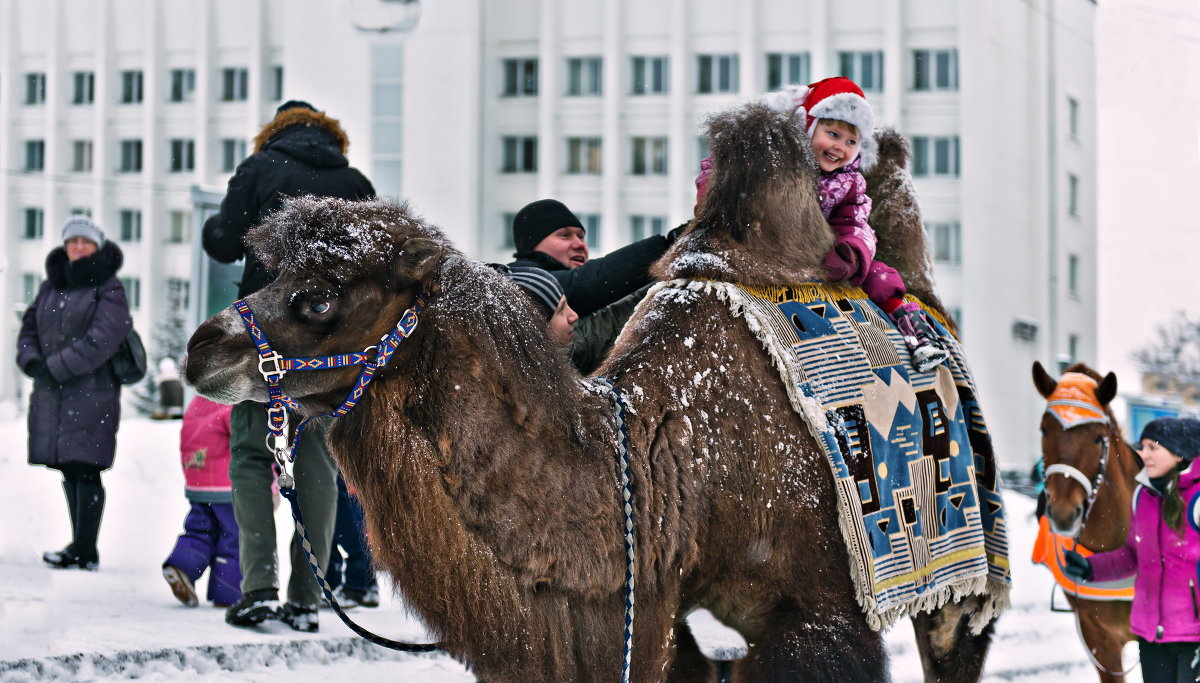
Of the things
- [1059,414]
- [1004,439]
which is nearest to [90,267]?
[1059,414]

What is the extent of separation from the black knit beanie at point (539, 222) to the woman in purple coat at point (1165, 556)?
332 centimetres

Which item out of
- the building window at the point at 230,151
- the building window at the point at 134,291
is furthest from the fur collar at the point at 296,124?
the building window at the point at 134,291

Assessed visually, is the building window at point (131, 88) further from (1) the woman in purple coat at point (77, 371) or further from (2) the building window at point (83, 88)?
(1) the woman in purple coat at point (77, 371)

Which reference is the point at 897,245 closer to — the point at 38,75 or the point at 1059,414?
the point at 1059,414

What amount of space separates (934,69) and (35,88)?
125ft

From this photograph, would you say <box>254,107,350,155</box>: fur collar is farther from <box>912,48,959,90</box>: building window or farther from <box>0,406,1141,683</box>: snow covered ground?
<box>912,48,959,90</box>: building window

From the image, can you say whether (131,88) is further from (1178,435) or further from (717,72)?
(1178,435)

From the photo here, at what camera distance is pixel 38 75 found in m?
57.7

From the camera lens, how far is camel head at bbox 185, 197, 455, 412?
3.87m

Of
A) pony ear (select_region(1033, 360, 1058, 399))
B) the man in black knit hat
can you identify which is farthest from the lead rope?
pony ear (select_region(1033, 360, 1058, 399))

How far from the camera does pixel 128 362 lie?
9.02m

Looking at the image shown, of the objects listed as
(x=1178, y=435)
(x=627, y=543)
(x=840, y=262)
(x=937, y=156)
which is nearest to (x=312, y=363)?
(x=627, y=543)

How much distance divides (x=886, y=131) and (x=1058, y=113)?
4462 centimetres

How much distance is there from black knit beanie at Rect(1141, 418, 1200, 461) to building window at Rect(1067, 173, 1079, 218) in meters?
44.5
